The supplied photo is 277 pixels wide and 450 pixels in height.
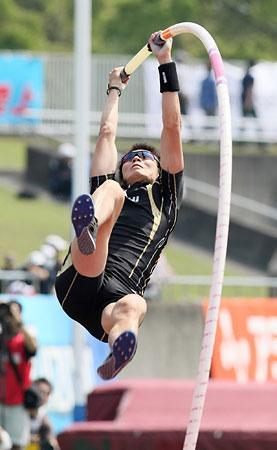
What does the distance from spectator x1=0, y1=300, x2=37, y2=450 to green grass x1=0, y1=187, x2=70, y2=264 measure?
30.1 feet

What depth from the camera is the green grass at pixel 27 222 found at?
27781 mm

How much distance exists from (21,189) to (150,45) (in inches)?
747

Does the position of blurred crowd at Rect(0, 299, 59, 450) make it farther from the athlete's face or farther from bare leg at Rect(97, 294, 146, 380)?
bare leg at Rect(97, 294, 146, 380)

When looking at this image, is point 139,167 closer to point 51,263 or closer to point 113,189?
point 113,189

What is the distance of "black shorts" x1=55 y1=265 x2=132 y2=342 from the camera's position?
11281 mm

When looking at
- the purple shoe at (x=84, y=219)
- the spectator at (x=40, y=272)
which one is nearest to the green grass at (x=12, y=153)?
the spectator at (x=40, y=272)

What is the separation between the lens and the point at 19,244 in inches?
1096

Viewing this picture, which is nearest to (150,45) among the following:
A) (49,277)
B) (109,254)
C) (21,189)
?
→ (109,254)

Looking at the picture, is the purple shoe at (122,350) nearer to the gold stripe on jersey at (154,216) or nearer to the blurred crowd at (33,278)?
the gold stripe on jersey at (154,216)

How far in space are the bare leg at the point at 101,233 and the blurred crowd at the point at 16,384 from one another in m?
6.02

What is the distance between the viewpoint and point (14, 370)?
17.7 metres

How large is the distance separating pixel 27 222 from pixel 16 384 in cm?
1159

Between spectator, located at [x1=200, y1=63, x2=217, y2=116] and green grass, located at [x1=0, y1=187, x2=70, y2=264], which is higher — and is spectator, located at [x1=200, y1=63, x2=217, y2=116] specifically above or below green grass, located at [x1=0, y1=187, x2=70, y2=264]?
above

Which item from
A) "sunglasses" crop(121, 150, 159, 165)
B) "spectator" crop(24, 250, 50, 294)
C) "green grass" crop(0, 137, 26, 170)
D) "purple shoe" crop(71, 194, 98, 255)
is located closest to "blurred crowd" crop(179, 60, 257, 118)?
"green grass" crop(0, 137, 26, 170)
